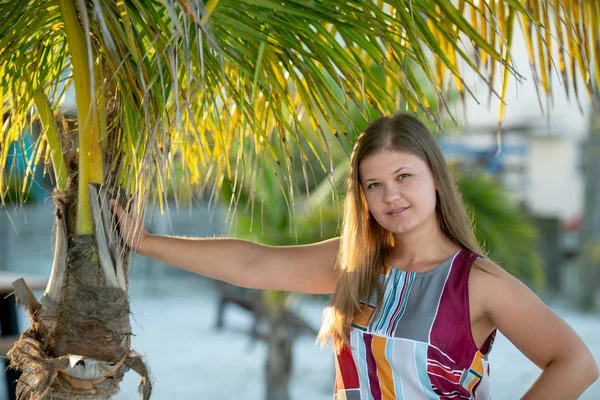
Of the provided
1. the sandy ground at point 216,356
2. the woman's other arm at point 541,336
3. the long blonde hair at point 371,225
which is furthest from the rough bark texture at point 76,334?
the sandy ground at point 216,356

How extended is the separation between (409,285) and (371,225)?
5.8 inches

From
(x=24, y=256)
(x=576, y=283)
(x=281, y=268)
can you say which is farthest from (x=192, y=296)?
(x=281, y=268)

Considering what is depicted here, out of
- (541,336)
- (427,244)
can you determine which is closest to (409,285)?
(427,244)

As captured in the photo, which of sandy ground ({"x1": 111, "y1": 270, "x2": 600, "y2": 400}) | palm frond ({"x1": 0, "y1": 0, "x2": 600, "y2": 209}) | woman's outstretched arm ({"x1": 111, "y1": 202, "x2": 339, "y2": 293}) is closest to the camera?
palm frond ({"x1": 0, "y1": 0, "x2": 600, "y2": 209})

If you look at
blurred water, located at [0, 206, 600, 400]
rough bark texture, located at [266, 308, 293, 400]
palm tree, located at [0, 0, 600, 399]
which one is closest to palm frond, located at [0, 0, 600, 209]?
palm tree, located at [0, 0, 600, 399]

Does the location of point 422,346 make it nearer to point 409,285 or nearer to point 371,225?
point 409,285

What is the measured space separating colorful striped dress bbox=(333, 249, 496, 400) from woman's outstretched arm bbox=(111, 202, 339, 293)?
0.58 feet

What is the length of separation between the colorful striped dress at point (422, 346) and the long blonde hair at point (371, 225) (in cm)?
3

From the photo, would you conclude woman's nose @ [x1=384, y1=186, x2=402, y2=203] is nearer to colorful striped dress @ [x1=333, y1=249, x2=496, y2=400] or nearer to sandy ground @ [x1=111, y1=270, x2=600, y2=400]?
colorful striped dress @ [x1=333, y1=249, x2=496, y2=400]

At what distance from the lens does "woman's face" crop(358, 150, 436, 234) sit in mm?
1280

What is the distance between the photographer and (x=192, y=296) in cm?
998

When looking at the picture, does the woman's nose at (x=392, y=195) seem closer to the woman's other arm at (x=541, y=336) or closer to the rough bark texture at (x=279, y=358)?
the woman's other arm at (x=541, y=336)

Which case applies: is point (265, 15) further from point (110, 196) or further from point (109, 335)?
point (109, 335)

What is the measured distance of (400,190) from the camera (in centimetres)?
128
